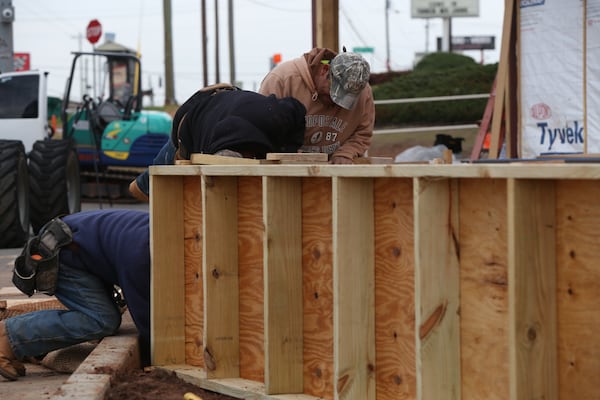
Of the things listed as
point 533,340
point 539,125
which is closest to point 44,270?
point 533,340

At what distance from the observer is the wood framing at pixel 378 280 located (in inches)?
148

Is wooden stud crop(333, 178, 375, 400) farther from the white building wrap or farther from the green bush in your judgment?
the green bush

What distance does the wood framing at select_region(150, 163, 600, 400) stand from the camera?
3.76 metres

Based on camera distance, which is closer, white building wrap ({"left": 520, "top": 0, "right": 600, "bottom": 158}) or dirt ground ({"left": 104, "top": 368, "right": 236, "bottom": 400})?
dirt ground ({"left": 104, "top": 368, "right": 236, "bottom": 400})

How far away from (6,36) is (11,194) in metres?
7.66

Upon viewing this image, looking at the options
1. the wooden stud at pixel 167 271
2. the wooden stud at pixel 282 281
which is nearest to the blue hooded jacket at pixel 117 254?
the wooden stud at pixel 167 271

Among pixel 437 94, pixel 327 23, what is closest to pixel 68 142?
pixel 327 23

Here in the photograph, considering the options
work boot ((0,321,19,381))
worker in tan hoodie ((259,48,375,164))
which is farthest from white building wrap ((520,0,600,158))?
work boot ((0,321,19,381))

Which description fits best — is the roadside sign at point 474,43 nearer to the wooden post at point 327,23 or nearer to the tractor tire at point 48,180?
Answer: the tractor tire at point 48,180

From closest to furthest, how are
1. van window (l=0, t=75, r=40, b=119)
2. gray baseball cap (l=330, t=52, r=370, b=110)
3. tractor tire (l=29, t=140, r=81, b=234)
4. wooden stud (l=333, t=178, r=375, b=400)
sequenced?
wooden stud (l=333, t=178, r=375, b=400)
gray baseball cap (l=330, t=52, r=370, b=110)
tractor tire (l=29, t=140, r=81, b=234)
van window (l=0, t=75, r=40, b=119)

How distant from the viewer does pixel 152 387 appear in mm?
5176

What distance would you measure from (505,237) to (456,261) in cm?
26

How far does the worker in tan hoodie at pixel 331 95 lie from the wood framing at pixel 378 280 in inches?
55.2

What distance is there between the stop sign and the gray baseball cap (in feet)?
54.5
